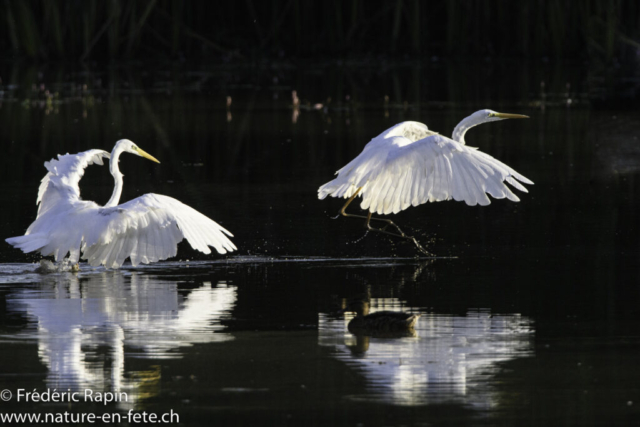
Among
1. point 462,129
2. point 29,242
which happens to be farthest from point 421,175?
point 29,242

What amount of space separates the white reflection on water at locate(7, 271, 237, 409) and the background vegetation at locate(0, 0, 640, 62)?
2567cm

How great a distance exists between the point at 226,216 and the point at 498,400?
623 cm

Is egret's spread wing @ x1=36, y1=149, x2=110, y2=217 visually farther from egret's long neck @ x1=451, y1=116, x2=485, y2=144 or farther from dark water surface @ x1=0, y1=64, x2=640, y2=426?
egret's long neck @ x1=451, y1=116, x2=485, y2=144

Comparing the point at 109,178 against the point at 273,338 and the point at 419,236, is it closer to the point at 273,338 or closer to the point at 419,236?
the point at 419,236

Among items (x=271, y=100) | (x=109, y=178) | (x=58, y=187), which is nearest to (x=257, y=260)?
(x=58, y=187)

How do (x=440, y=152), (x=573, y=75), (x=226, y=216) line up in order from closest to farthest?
(x=440, y=152), (x=226, y=216), (x=573, y=75)

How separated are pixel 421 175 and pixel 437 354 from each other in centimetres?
316

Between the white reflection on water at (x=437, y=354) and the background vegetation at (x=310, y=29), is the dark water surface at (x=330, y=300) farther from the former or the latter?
the background vegetation at (x=310, y=29)

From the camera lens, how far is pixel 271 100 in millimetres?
25047

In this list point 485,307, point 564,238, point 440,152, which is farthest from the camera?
point 564,238

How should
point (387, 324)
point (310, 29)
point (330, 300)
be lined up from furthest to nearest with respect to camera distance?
point (310, 29)
point (330, 300)
point (387, 324)

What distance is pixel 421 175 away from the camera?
984cm

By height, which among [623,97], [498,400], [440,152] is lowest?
[498,400]

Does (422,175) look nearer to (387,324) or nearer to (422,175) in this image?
(422,175)
